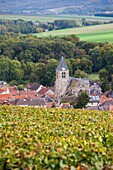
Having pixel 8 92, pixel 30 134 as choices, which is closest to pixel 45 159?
pixel 30 134

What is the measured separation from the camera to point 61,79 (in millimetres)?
66562

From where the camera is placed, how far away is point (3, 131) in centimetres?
1598

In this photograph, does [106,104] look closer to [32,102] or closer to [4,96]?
[32,102]

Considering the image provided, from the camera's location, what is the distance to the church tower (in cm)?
6606

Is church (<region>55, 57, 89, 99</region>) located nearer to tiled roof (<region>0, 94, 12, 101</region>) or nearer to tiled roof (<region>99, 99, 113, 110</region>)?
tiled roof (<region>0, 94, 12, 101</region>)

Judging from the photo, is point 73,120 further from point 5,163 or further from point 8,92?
point 8,92

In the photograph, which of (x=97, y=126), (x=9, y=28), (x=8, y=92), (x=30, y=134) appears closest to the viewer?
(x=30, y=134)

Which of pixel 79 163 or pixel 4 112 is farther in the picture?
pixel 4 112

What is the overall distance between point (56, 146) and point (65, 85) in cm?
5304

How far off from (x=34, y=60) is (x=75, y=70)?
43.0 feet

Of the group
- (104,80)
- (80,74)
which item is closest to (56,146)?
(104,80)

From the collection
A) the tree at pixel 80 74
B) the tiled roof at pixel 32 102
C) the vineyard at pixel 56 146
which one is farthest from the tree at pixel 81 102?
the vineyard at pixel 56 146

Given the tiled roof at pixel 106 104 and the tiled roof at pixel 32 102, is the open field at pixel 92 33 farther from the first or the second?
the tiled roof at pixel 32 102

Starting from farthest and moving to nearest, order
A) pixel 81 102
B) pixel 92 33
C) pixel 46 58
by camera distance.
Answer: pixel 92 33 < pixel 46 58 < pixel 81 102
